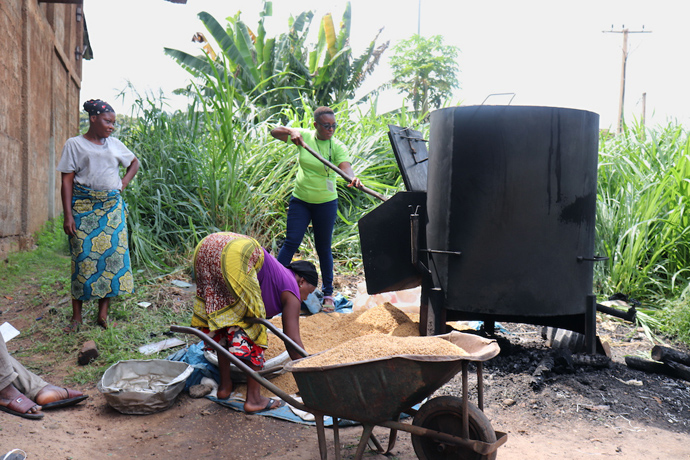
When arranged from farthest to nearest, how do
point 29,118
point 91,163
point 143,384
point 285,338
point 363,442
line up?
point 29,118 < point 91,163 < point 143,384 < point 285,338 < point 363,442

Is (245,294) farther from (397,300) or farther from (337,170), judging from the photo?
(397,300)

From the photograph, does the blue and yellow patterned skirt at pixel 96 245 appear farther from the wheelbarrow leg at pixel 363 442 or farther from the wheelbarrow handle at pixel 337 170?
the wheelbarrow leg at pixel 363 442

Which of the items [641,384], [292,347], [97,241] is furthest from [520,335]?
[97,241]

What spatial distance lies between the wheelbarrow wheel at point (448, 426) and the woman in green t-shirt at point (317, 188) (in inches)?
106

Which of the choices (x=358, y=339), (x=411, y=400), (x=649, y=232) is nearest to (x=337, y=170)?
(x=358, y=339)

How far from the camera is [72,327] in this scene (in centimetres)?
412

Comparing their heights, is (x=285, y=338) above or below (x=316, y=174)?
below

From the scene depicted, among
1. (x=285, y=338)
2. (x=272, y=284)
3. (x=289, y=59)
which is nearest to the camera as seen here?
(x=285, y=338)

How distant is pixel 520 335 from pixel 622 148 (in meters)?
3.10

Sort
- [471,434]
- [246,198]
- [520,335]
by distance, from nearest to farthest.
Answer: [471,434], [520,335], [246,198]

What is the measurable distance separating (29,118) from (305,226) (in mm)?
5121

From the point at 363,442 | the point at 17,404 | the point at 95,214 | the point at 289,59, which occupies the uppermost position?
the point at 289,59

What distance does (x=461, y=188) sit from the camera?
3.37 meters

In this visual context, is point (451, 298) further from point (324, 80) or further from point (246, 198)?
point (324, 80)
